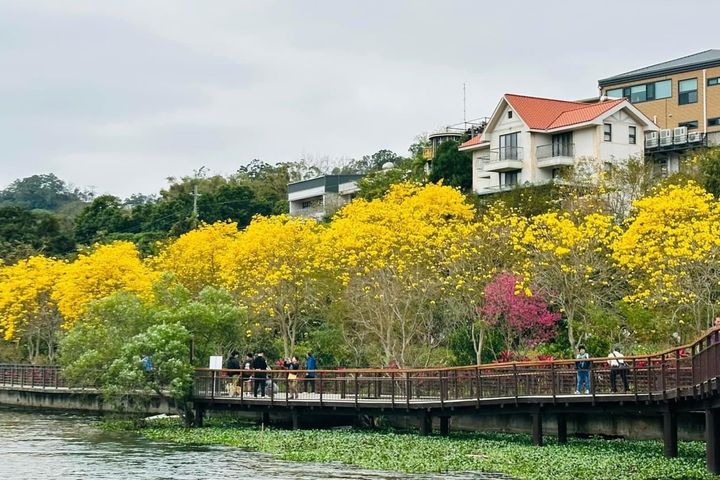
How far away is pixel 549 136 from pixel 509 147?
2893 millimetres

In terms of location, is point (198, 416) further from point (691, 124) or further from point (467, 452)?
point (691, 124)

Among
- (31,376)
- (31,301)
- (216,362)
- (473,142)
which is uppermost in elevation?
(473,142)

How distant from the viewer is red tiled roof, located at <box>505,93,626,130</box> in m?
76.2

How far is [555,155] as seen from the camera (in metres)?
77.7

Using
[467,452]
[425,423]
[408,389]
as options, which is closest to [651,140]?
[425,423]

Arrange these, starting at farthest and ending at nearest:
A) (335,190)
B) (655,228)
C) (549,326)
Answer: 1. (335,190)
2. (549,326)
3. (655,228)

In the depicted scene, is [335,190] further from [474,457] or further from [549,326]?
[474,457]

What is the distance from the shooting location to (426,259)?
179ft

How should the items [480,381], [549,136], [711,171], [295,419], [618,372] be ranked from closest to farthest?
[618,372] → [480,381] → [295,419] → [711,171] → [549,136]

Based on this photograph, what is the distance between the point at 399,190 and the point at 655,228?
21551 millimetres

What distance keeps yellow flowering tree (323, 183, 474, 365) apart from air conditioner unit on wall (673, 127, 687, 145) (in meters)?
26.0

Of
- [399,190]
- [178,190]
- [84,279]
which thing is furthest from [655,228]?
[178,190]

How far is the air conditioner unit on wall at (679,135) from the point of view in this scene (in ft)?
256

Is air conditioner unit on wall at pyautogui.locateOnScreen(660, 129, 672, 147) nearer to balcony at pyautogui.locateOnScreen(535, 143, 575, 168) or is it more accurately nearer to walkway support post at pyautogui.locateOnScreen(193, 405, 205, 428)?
balcony at pyautogui.locateOnScreen(535, 143, 575, 168)
